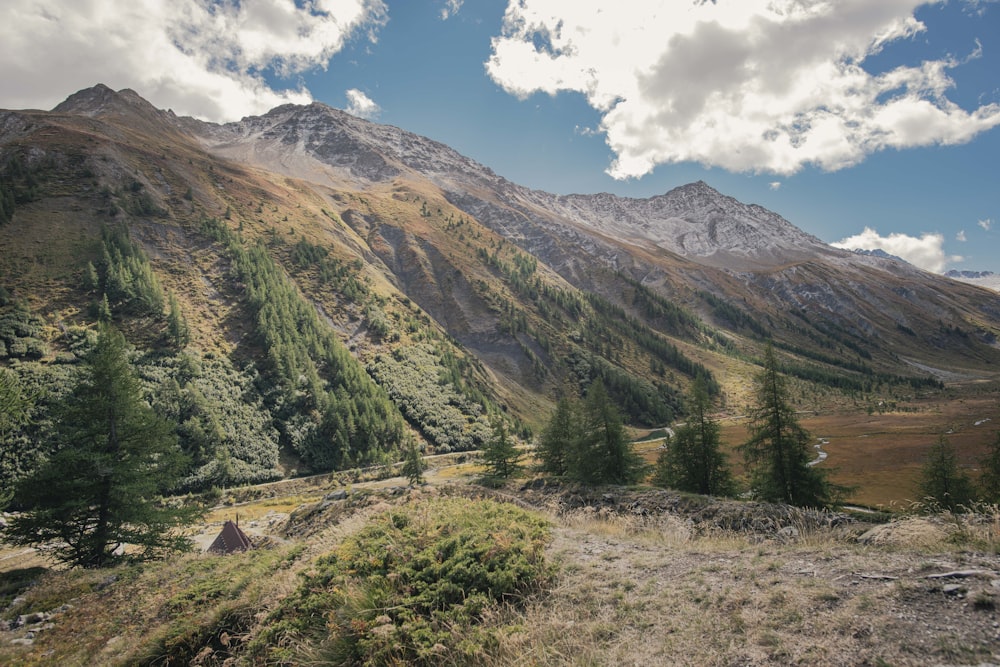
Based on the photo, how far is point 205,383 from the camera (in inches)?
2726

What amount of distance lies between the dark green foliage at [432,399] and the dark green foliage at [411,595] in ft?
255

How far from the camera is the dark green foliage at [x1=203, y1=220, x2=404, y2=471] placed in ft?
239

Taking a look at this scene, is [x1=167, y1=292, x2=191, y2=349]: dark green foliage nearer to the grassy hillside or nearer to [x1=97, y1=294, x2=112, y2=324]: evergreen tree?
[x1=97, y1=294, x2=112, y2=324]: evergreen tree

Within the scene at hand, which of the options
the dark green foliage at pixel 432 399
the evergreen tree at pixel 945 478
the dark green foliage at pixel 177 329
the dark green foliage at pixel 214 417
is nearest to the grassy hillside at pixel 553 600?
the evergreen tree at pixel 945 478

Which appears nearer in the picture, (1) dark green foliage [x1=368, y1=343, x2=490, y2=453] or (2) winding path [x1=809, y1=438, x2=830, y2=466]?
(2) winding path [x1=809, y1=438, x2=830, y2=466]

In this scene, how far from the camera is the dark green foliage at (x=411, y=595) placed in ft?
19.5

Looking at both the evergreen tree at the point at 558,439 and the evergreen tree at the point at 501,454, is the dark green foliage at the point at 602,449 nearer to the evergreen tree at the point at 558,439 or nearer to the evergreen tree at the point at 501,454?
A: the evergreen tree at the point at 558,439

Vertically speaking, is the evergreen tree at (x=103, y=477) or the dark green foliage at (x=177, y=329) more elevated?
the dark green foliage at (x=177, y=329)

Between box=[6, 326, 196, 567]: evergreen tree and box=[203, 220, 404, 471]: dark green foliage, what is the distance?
54.5 meters

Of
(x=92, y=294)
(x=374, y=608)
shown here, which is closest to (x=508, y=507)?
(x=374, y=608)

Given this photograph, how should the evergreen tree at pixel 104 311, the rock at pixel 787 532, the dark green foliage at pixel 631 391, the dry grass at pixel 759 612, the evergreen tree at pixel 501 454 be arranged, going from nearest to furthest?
the dry grass at pixel 759 612 < the rock at pixel 787 532 < the evergreen tree at pixel 501 454 < the evergreen tree at pixel 104 311 < the dark green foliage at pixel 631 391

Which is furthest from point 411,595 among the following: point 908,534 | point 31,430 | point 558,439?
point 31,430

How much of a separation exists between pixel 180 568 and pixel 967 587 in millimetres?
17863

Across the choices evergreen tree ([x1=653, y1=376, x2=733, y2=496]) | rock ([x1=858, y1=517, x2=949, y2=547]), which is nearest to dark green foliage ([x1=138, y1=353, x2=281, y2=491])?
evergreen tree ([x1=653, y1=376, x2=733, y2=496])
